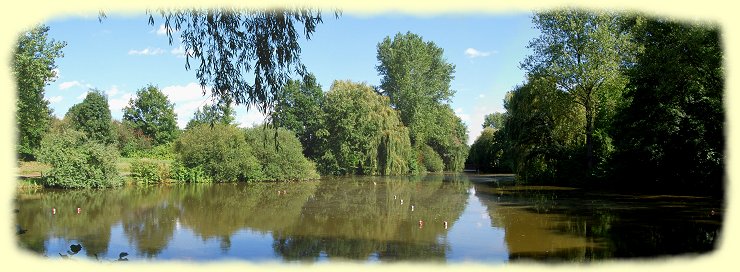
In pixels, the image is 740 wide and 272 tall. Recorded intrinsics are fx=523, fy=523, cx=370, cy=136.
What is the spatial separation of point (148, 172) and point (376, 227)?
74.9 ft

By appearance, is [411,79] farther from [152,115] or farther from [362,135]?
[152,115]

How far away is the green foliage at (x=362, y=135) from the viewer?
4381 cm

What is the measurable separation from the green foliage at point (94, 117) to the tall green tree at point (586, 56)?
39613mm

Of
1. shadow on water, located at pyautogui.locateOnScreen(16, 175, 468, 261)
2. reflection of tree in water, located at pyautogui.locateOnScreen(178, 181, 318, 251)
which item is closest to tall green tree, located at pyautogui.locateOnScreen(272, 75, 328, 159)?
reflection of tree in water, located at pyautogui.locateOnScreen(178, 181, 318, 251)

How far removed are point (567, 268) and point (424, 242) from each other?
4.15 meters

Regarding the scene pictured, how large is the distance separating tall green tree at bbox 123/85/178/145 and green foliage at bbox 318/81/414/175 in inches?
791

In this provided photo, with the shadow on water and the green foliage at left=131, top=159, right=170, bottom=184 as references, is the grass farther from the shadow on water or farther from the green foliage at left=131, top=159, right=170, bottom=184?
the shadow on water

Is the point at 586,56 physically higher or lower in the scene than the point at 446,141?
higher

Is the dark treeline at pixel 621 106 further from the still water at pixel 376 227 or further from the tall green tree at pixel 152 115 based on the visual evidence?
the tall green tree at pixel 152 115

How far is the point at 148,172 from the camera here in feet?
109

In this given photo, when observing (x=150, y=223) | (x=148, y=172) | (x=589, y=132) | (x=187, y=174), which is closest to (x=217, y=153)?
(x=187, y=174)

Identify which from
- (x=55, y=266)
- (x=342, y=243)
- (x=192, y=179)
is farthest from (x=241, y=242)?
(x=192, y=179)

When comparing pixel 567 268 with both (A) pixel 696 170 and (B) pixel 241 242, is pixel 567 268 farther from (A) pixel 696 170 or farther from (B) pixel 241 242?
(A) pixel 696 170

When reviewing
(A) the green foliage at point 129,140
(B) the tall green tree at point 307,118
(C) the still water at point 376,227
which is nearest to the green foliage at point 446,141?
(B) the tall green tree at point 307,118
